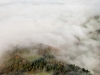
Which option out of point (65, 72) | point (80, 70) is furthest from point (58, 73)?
point (80, 70)

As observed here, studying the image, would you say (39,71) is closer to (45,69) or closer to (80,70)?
(45,69)

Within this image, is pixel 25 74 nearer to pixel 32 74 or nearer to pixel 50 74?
pixel 32 74

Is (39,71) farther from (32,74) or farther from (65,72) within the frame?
(65,72)

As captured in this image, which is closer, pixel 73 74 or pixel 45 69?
A: pixel 73 74

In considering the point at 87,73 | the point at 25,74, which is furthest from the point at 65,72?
the point at 25,74

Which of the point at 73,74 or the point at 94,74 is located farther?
the point at 94,74

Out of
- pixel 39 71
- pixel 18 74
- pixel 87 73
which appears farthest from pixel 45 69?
pixel 87 73

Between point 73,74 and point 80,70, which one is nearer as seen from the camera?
point 73,74
